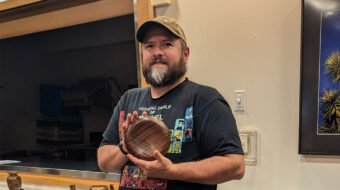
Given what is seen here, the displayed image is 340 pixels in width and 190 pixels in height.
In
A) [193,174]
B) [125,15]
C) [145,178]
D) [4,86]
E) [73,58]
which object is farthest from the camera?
[4,86]

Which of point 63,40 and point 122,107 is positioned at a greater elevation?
point 63,40

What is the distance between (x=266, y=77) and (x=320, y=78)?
0.22 m

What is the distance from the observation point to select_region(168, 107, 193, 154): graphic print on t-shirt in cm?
94

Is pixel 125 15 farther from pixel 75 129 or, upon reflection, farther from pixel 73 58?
pixel 75 129

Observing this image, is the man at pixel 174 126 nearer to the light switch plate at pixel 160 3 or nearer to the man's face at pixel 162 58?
the man's face at pixel 162 58

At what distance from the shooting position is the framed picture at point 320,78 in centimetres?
113

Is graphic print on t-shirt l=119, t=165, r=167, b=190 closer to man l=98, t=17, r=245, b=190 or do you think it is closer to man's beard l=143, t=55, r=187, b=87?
man l=98, t=17, r=245, b=190

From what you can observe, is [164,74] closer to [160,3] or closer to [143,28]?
[143,28]

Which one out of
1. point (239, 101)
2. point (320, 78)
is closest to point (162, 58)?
point (239, 101)

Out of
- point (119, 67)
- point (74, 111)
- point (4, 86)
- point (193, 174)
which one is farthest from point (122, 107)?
point (4, 86)

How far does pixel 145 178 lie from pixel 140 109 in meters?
0.25

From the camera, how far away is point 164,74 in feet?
3.28

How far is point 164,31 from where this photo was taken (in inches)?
39.9

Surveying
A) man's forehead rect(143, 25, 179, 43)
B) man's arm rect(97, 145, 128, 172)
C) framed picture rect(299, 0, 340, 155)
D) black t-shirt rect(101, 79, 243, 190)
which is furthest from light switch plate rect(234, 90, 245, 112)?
man's arm rect(97, 145, 128, 172)
